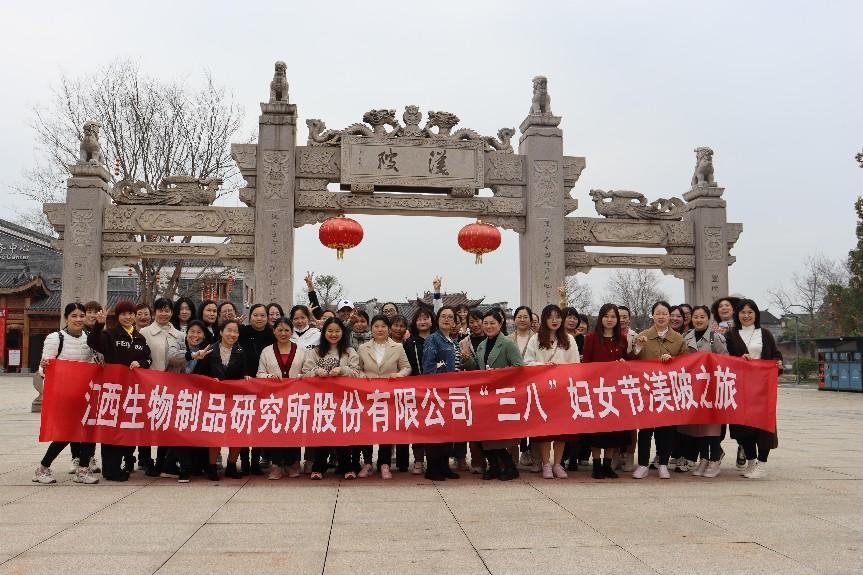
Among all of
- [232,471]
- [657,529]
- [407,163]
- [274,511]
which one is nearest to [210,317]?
[232,471]

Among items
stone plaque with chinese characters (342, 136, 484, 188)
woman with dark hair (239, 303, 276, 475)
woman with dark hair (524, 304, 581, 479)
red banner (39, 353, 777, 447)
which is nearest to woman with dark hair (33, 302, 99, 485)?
red banner (39, 353, 777, 447)

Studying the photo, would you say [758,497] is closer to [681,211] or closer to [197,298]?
[681,211]

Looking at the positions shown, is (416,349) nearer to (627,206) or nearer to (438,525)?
(438,525)

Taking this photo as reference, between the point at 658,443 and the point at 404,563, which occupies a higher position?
the point at 658,443

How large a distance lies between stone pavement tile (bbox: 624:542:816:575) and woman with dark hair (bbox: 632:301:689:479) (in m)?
2.27

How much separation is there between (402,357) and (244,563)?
293 centimetres

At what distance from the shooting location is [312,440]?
18.9 ft

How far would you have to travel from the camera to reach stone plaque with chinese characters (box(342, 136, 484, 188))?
42.8ft

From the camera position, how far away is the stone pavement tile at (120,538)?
3611 millimetres

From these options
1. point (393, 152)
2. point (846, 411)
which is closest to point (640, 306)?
point (846, 411)

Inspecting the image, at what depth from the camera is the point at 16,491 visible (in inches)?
203

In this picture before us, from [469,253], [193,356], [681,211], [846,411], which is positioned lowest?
[846,411]

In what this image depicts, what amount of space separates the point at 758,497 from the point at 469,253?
290 inches

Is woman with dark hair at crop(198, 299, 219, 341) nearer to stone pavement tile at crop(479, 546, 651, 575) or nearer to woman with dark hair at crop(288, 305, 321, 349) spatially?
woman with dark hair at crop(288, 305, 321, 349)
